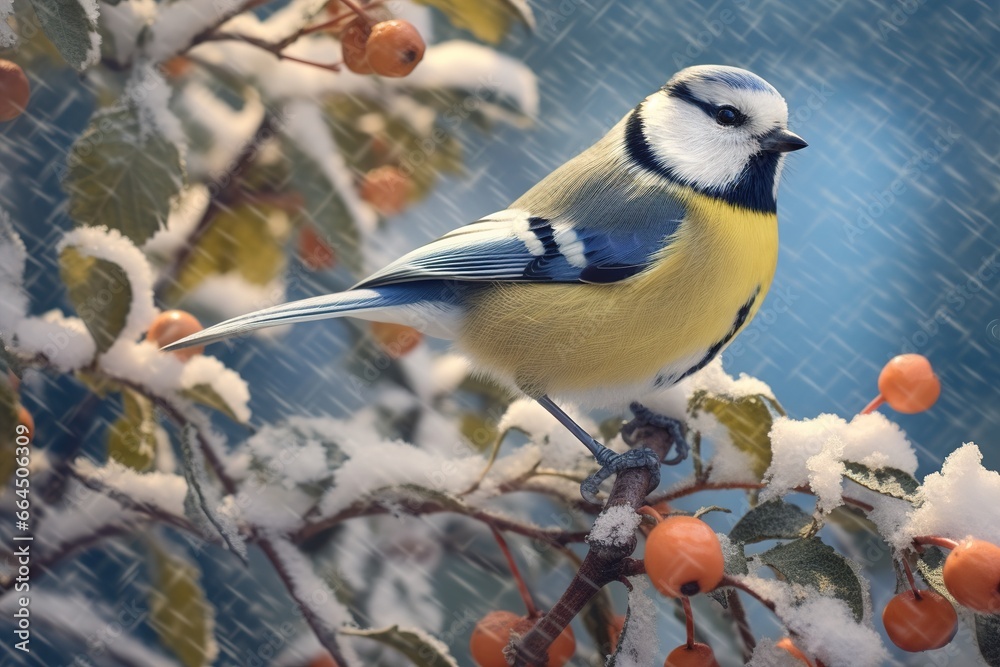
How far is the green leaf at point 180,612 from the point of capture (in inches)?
30.1

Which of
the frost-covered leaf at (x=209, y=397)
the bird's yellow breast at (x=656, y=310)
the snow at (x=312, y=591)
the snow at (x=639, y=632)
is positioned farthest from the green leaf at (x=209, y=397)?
the snow at (x=639, y=632)

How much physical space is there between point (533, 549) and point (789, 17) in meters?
0.69

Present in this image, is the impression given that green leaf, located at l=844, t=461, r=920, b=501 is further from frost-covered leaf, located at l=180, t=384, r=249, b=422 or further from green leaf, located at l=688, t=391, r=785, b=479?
frost-covered leaf, located at l=180, t=384, r=249, b=422

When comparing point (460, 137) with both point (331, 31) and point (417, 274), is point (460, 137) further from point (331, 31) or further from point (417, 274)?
point (417, 274)

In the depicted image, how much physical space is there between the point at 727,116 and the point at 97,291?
1.63 feet

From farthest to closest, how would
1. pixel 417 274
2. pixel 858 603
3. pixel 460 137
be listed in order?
pixel 460 137 < pixel 417 274 < pixel 858 603

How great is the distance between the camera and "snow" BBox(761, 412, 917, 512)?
23.7 inches

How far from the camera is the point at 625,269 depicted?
0.68 m

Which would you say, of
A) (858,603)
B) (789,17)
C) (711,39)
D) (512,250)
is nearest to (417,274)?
(512,250)

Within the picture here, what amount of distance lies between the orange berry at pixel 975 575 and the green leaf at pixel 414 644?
1.05 feet

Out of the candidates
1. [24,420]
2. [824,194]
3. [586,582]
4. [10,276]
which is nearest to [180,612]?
[24,420]

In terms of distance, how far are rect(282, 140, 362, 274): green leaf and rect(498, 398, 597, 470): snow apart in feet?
0.81

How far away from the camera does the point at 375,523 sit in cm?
87

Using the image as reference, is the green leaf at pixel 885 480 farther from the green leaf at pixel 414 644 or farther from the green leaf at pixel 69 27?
the green leaf at pixel 69 27
